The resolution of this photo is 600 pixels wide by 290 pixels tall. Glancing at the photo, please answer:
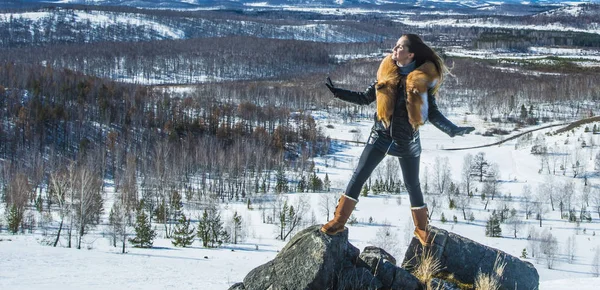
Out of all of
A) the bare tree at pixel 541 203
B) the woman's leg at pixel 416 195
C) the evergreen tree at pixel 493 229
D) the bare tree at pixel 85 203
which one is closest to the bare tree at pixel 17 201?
the bare tree at pixel 85 203

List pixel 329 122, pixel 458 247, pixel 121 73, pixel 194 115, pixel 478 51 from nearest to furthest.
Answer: pixel 458 247 < pixel 194 115 < pixel 329 122 < pixel 121 73 < pixel 478 51

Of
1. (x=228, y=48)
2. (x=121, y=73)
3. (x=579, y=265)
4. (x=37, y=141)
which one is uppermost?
(x=228, y=48)

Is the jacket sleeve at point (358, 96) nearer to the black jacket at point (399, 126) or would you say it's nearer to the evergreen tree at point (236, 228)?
the black jacket at point (399, 126)

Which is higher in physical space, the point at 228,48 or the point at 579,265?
the point at 228,48

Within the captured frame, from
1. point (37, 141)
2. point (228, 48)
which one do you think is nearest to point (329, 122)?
point (37, 141)

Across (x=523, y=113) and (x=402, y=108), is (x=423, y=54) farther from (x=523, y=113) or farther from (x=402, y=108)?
(x=523, y=113)

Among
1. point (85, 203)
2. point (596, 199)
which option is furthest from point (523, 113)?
point (85, 203)

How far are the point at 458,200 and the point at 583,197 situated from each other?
12.3 meters

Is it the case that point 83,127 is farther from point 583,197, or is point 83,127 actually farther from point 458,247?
point 458,247

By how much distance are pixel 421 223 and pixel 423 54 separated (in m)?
2.14

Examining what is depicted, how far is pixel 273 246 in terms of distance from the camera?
1551 inches

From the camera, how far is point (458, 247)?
7.38m

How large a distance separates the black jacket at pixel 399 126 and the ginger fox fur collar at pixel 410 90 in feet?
0.27

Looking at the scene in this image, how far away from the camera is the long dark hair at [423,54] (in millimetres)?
6121
